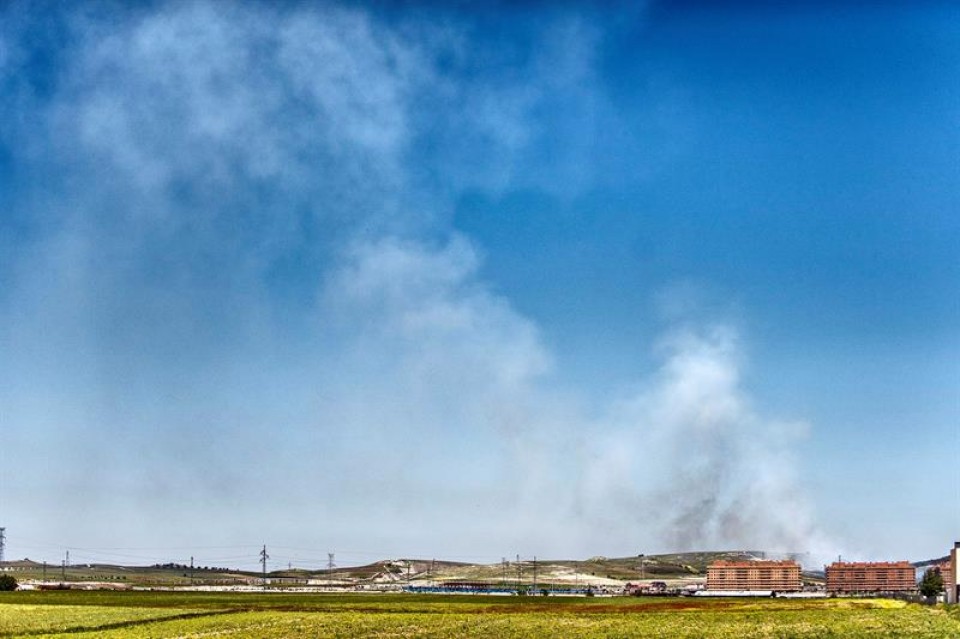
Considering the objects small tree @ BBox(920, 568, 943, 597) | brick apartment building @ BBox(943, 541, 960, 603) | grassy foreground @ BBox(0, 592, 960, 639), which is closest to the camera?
grassy foreground @ BBox(0, 592, 960, 639)

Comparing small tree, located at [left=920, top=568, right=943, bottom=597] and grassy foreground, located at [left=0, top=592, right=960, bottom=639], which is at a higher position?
grassy foreground, located at [left=0, top=592, right=960, bottom=639]

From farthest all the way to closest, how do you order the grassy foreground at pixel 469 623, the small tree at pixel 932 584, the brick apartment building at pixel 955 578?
the small tree at pixel 932 584
the brick apartment building at pixel 955 578
the grassy foreground at pixel 469 623

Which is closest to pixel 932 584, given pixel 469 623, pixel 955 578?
pixel 955 578

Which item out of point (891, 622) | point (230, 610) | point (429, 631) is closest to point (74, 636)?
point (429, 631)

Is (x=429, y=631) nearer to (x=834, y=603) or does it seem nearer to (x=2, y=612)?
(x=2, y=612)

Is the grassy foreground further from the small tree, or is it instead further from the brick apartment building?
the small tree

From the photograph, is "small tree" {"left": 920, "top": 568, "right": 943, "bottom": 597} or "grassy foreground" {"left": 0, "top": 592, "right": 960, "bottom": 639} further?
"small tree" {"left": 920, "top": 568, "right": 943, "bottom": 597}

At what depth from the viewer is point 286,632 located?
62062mm

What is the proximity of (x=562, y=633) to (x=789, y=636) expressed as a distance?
14026mm

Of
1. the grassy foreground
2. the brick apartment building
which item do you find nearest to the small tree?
the brick apartment building

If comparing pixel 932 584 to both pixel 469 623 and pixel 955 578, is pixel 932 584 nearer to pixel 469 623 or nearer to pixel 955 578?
pixel 955 578

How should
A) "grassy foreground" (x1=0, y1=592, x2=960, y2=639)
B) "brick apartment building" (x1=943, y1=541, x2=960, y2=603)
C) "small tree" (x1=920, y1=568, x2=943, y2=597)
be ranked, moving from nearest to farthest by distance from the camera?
"grassy foreground" (x1=0, y1=592, x2=960, y2=639), "brick apartment building" (x1=943, y1=541, x2=960, y2=603), "small tree" (x1=920, y1=568, x2=943, y2=597)

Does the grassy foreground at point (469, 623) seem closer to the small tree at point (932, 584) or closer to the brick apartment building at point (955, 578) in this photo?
the brick apartment building at point (955, 578)


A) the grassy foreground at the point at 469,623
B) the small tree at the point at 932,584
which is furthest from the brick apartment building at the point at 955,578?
the small tree at the point at 932,584
